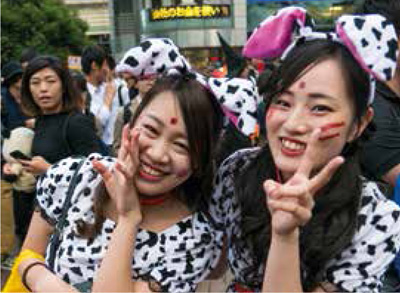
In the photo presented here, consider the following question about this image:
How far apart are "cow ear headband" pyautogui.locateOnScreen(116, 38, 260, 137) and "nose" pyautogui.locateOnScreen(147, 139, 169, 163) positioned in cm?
21

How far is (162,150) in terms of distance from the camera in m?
1.61

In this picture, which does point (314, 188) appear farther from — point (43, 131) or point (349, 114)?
point (43, 131)

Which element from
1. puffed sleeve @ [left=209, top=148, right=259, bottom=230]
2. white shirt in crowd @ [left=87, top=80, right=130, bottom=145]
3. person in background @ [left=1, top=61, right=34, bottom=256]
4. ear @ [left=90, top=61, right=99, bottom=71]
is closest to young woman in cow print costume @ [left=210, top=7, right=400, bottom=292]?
puffed sleeve @ [left=209, top=148, right=259, bottom=230]

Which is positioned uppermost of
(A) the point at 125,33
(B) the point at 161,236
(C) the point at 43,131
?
(B) the point at 161,236

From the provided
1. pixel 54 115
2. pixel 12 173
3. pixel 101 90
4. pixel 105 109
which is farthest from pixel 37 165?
pixel 101 90

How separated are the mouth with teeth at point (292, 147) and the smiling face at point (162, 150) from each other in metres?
0.29

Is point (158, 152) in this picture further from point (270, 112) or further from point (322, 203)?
point (322, 203)

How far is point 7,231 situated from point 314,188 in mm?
3645

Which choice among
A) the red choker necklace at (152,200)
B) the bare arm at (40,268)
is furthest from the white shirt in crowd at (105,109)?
the red choker necklace at (152,200)

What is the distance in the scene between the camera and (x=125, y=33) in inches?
1361

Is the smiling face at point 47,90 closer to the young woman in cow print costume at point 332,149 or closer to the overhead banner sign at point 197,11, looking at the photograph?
the young woman in cow print costume at point 332,149

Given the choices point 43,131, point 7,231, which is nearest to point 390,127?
point 43,131

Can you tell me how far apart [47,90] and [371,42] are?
2348 millimetres

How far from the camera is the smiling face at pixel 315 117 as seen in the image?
1.43 meters
